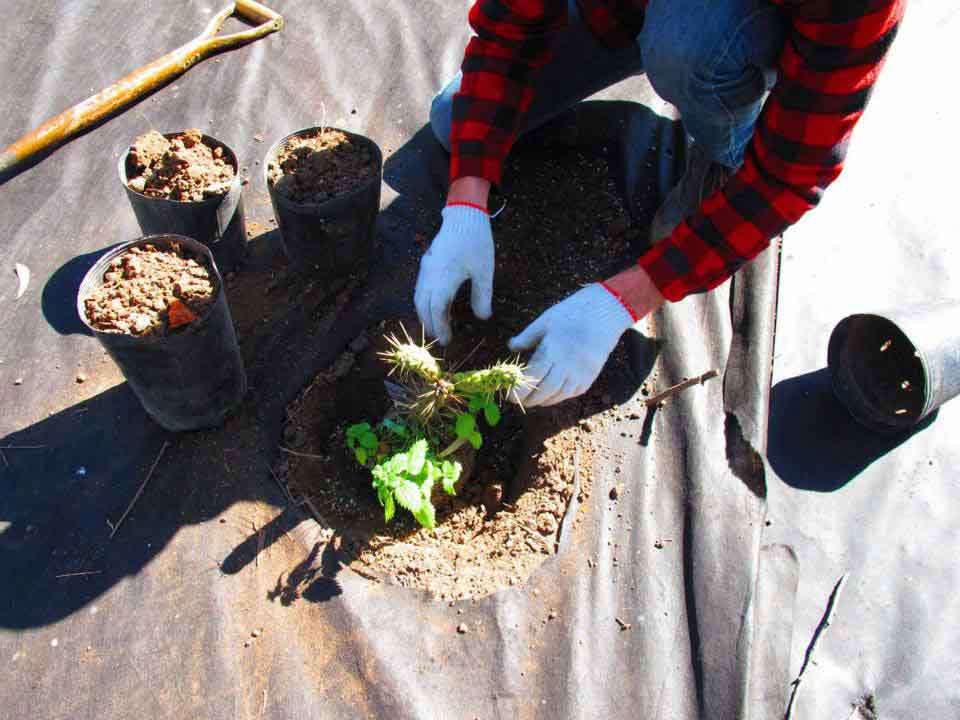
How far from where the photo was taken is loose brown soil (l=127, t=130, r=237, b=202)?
7.45 feet

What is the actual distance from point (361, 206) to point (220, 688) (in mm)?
1446

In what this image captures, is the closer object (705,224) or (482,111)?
(705,224)

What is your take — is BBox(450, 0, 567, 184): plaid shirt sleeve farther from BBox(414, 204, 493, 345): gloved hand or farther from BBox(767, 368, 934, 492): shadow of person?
BBox(767, 368, 934, 492): shadow of person

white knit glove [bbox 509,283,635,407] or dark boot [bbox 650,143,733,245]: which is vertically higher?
dark boot [bbox 650,143,733,245]

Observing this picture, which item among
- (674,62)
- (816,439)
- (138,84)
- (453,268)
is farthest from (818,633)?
(138,84)

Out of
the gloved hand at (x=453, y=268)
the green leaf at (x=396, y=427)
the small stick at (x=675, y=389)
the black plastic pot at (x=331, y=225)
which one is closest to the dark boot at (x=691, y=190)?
the small stick at (x=675, y=389)

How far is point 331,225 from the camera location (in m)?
2.27

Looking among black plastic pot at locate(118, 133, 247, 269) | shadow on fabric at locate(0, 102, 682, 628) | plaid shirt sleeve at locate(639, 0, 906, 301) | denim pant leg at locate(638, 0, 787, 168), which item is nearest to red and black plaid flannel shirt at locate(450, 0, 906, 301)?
plaid shirt sleeve at locate(639, 0, 906, 301)

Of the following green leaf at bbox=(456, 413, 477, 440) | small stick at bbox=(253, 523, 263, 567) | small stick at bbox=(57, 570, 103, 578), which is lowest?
small stick at bbox=(57, 570, 103, 578)

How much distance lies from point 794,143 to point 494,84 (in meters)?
0.91

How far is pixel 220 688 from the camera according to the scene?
1.74 meters

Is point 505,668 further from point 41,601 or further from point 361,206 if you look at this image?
point 361,206

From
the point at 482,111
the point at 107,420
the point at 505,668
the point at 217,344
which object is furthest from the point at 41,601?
the point at 482,111

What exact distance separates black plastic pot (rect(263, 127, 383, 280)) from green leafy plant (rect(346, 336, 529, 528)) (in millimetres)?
549
